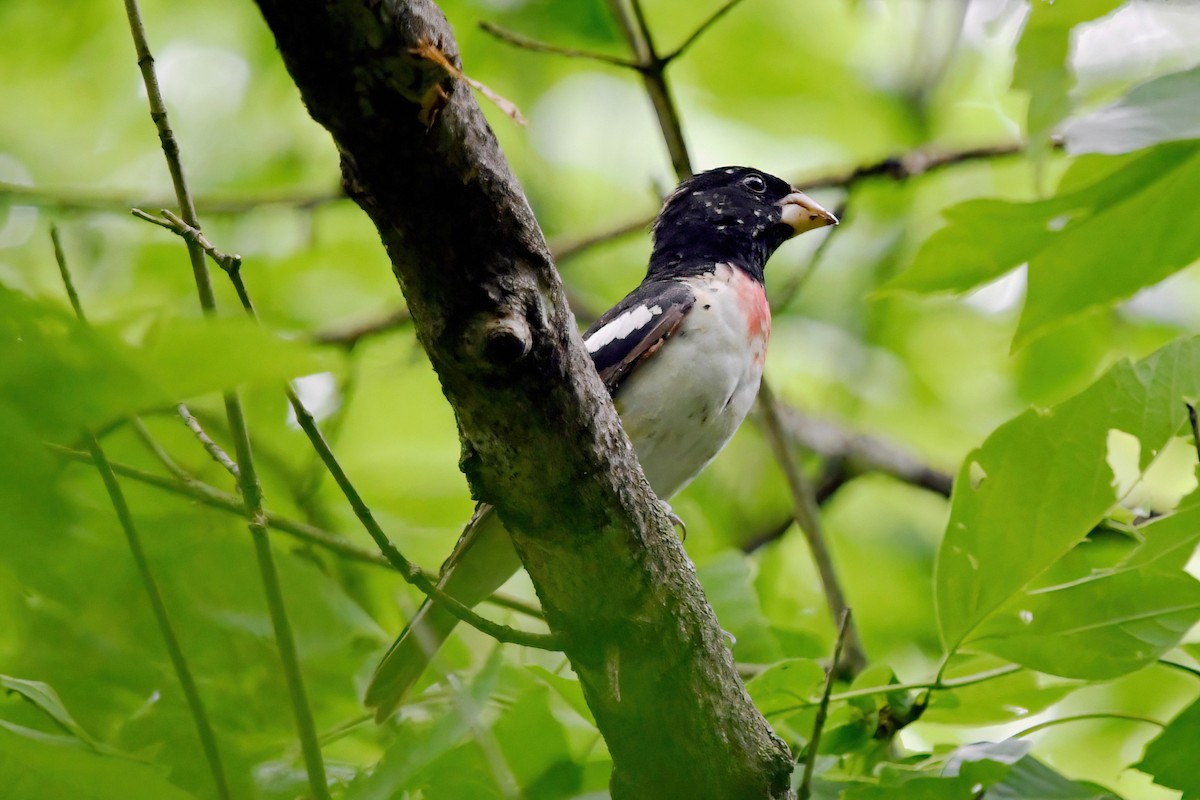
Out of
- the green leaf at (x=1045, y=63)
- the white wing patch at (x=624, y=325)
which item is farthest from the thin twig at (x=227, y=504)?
the green leaf at (x=1045, y=63)

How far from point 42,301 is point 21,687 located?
1467 mm

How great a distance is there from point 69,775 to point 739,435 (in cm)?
607

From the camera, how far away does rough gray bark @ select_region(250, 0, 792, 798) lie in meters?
1.82

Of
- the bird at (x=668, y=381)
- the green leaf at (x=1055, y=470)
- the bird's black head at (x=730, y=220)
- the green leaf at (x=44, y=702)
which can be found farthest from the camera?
the bird's black head at (x=730, y=220)

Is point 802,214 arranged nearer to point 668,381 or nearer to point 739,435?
point 668,381

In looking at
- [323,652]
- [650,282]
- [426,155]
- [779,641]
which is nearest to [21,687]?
[323,652]

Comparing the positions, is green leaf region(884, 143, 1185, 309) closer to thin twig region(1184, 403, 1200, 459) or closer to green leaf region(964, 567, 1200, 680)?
thin twig region(1184, 403, 1200, 459)

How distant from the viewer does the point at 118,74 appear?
24.2ft

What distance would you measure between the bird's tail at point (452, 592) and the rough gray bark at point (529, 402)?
87 cm

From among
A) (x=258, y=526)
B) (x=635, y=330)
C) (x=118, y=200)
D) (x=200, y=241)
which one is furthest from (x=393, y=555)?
(x=118, y=200)

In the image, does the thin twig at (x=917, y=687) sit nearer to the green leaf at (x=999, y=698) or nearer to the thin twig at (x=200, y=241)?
the green leaf at (x=999, y=698)

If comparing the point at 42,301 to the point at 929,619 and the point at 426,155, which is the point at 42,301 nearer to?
the point at 426,155

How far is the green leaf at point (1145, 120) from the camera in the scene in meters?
2.68

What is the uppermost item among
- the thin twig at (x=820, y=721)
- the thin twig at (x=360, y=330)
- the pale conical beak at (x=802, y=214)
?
the thin twig at (x=360, y=330)
